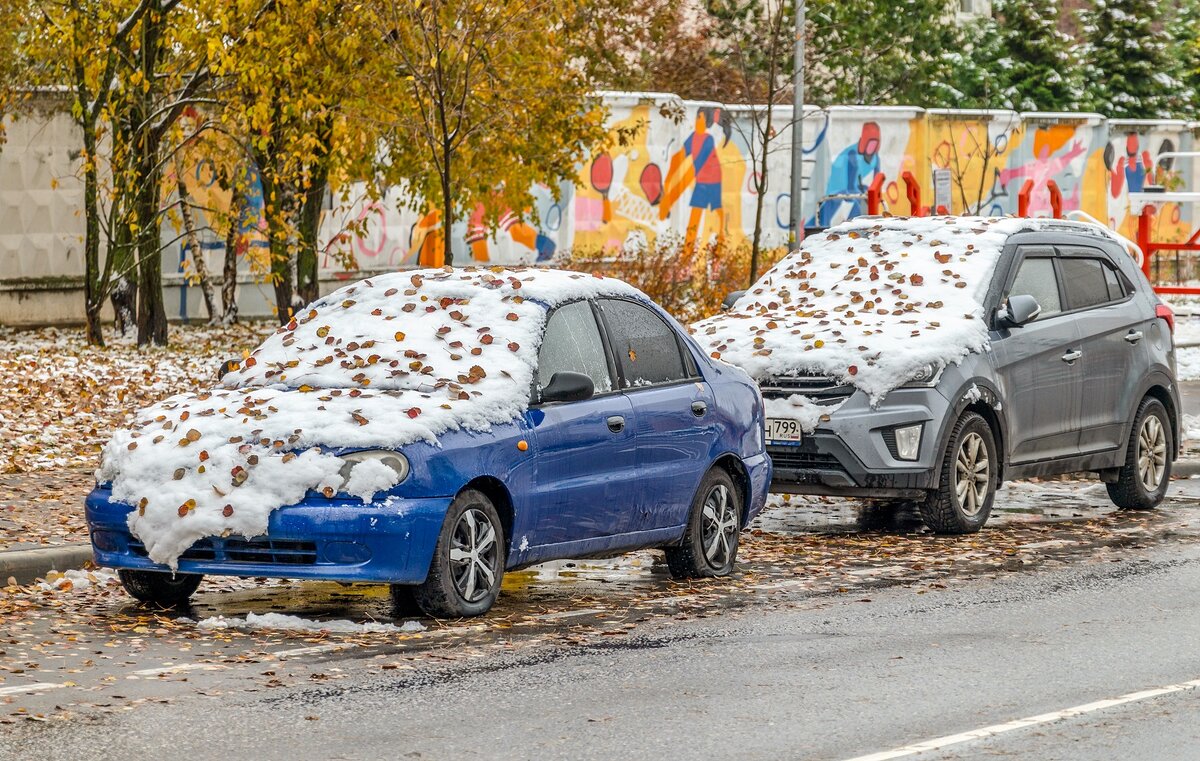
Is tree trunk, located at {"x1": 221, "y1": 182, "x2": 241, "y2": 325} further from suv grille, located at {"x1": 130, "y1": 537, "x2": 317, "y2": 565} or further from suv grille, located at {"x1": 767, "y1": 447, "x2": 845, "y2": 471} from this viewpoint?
suv grille, located at {"x1": 130, "y1": 537, "x2": 317, "y2": 565}

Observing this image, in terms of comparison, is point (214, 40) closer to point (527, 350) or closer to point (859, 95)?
point (527, 350)

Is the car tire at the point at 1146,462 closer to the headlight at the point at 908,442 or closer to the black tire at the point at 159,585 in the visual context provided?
the headlight at the point at 908,442

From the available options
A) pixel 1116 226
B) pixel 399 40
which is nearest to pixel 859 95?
pixel 1116 226

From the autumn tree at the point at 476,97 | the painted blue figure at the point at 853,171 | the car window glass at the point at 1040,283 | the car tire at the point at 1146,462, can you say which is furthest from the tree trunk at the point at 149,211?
the painted blue figure at the point at 853,171

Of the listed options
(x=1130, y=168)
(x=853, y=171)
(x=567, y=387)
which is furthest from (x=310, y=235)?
(x=1130, y=168)

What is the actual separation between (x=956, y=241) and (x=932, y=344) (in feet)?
5.23

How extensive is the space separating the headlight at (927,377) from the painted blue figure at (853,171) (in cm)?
2622

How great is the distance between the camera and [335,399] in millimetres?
9500

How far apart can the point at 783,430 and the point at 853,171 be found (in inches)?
1071

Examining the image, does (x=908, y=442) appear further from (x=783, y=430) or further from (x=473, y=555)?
(x=473, y=555)

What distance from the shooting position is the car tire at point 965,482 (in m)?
12.4

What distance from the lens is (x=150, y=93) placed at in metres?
23.4

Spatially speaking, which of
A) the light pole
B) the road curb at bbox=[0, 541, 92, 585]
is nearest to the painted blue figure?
the light pole

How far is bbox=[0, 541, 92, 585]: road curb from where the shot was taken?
10320mm
